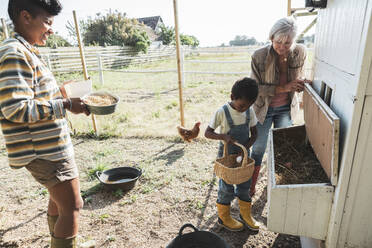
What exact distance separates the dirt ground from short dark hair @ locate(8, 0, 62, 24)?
204cm

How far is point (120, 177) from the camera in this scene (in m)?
3.54

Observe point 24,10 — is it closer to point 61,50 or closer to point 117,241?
point 117,241

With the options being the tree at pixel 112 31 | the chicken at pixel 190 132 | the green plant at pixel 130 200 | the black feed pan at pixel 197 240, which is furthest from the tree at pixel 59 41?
the black feed pan at pixel 197 240

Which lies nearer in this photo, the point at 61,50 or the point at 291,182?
the point at 291,182

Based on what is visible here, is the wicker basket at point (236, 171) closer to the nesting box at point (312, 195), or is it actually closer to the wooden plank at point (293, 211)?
the nesting box at point (312, 195)

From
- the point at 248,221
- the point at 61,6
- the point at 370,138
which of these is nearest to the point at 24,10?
the point at 61,6

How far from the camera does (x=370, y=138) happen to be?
1.33m

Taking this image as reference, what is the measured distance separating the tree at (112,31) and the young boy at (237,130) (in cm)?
2087

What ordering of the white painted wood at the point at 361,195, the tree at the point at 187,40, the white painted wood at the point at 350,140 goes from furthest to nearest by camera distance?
the tree at the point at 187,40
the white painted wood at the point at 361,195
the white painted wood at the point at 350,140

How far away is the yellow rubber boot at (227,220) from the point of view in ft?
8.11

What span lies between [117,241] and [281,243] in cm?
154

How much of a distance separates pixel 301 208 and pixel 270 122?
3.97 feet

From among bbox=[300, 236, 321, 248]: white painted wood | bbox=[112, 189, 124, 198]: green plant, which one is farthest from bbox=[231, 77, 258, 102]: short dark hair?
bbox=[112, 189, 124, 198]: green plant

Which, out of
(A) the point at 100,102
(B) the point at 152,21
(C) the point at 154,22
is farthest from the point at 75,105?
(B) the point at 152,21
